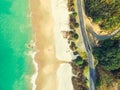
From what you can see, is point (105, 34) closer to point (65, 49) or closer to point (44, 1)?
point (65, 49)

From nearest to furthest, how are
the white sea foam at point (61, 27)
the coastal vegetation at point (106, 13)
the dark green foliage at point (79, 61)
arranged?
the coastal vegetation at point (106, 13) < the dark green foliage at point (79, 61) < the white sea foam at point (61, 27)

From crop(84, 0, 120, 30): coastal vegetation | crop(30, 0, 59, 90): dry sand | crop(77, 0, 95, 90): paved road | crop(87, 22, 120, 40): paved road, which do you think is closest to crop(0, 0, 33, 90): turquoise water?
crop(30, 0, 59, 90): dry sand

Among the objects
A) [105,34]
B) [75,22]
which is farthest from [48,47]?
[105,34]

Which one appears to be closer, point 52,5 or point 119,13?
point 119,13

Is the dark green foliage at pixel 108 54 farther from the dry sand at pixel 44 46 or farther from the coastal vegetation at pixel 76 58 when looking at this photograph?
the dry sand at pixel 44 46

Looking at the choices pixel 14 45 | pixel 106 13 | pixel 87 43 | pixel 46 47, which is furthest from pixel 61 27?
pixel 14 45

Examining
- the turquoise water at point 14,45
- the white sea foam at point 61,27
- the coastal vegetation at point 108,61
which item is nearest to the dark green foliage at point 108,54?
the coastal vegetation at point 108,61
